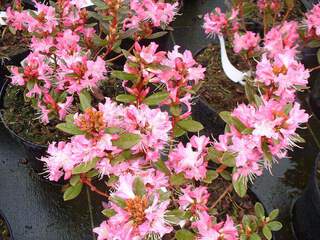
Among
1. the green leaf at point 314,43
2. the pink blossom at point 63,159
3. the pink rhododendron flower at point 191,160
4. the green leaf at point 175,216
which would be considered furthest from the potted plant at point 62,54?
the green leaf at point 314,43

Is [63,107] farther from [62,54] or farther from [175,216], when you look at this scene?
[175,216]

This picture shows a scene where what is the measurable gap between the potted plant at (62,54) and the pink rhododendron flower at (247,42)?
286 millimetres

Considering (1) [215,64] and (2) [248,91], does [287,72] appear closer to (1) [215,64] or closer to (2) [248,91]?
(2) [248,91]

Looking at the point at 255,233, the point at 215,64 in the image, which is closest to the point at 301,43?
the point at 215,64

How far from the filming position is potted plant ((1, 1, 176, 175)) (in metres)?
1.38

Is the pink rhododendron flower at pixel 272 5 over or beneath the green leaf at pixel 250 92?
over

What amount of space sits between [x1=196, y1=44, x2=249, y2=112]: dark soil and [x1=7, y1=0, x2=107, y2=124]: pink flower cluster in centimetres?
69

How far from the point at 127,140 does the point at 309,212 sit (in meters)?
1.04

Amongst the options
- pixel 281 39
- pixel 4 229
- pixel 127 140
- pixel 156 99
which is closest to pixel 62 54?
pixel 156 99

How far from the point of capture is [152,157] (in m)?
1.16

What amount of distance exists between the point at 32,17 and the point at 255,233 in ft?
3.39

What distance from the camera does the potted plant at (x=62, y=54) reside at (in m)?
1.38

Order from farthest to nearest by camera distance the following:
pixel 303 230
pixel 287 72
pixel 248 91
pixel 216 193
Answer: pixel 303 230
pixel 216 193
pixel 248 91
pixel 287 72

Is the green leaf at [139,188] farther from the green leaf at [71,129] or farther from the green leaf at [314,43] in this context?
the green leaf at [314,43]
